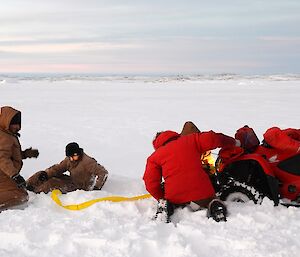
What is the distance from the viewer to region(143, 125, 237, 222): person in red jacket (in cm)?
434

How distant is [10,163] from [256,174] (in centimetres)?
293

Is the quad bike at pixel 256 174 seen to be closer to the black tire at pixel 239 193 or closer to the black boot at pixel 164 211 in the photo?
the black tire at pixel 239 193

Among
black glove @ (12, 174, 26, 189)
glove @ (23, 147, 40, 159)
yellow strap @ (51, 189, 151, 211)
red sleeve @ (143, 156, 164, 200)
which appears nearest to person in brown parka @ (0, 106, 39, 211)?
black glove @ (12, 174, 26, 189)

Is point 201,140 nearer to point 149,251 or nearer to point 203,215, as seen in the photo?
point 203,215

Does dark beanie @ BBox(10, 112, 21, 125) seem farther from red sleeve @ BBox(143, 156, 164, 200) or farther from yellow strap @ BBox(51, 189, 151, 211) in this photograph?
red sleeve @ BBox(143, 156, 164, 200)

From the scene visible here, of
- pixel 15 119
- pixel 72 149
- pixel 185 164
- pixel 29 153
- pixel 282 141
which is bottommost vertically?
pixel 29 153

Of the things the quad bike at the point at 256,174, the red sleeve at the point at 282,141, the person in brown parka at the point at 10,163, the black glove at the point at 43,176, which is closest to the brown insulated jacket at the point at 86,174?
the black glove at the point at 43,176

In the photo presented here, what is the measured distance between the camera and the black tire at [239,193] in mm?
4600

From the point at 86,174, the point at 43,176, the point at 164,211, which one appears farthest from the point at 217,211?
the point at 43,176

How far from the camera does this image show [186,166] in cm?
436

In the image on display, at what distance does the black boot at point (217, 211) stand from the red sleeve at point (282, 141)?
110cm

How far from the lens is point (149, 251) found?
11.7 feet

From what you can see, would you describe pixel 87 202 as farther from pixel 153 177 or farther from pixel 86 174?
pixel 86 174

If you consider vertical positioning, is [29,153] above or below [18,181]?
above
